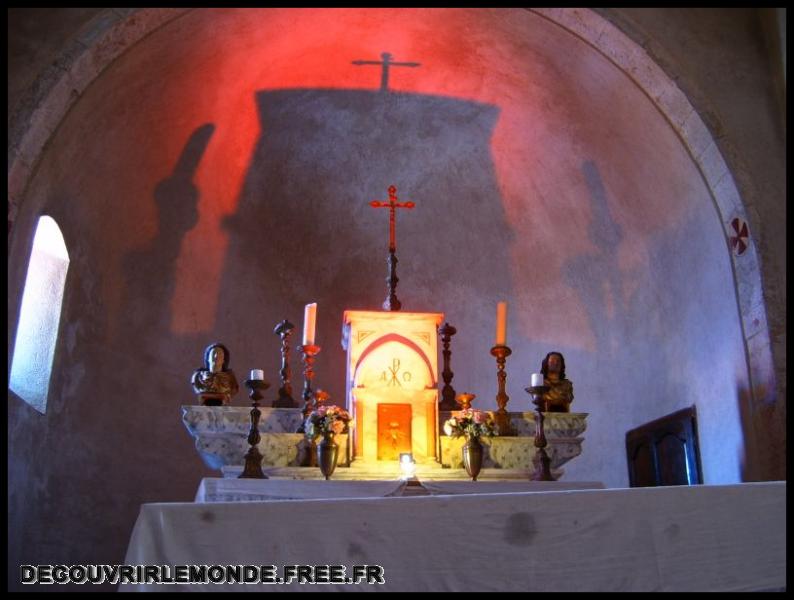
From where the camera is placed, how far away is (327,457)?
20.7 feet

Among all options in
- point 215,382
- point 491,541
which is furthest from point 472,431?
point 491,541

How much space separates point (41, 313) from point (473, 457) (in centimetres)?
430

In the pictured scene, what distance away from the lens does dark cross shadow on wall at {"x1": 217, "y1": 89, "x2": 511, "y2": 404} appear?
10.1 metres

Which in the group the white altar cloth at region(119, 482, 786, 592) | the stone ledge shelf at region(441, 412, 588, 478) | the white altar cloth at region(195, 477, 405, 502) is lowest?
the white altar cloth at region(119, 482, 786, 592)

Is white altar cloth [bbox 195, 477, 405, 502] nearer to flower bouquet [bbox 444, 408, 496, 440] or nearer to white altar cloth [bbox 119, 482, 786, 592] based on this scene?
flower bouquet [bbox 444, 408, 496, 440]

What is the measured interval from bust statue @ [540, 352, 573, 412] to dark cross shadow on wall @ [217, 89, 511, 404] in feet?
9.98

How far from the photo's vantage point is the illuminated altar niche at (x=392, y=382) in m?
6.97

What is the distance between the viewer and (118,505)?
848cm

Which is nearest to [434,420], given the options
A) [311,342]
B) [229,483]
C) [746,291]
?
[311,342]

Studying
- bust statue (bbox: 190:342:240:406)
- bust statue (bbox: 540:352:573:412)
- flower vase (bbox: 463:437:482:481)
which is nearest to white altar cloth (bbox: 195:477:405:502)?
flower vase (bbox: 463:437:482:481)

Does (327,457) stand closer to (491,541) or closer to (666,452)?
(491,541)

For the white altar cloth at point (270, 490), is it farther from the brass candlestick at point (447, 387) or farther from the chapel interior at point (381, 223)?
the brass candlestick at point (447, 387)

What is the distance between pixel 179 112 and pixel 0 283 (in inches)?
138

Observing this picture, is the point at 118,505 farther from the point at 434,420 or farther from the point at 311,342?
the point at 434,420
